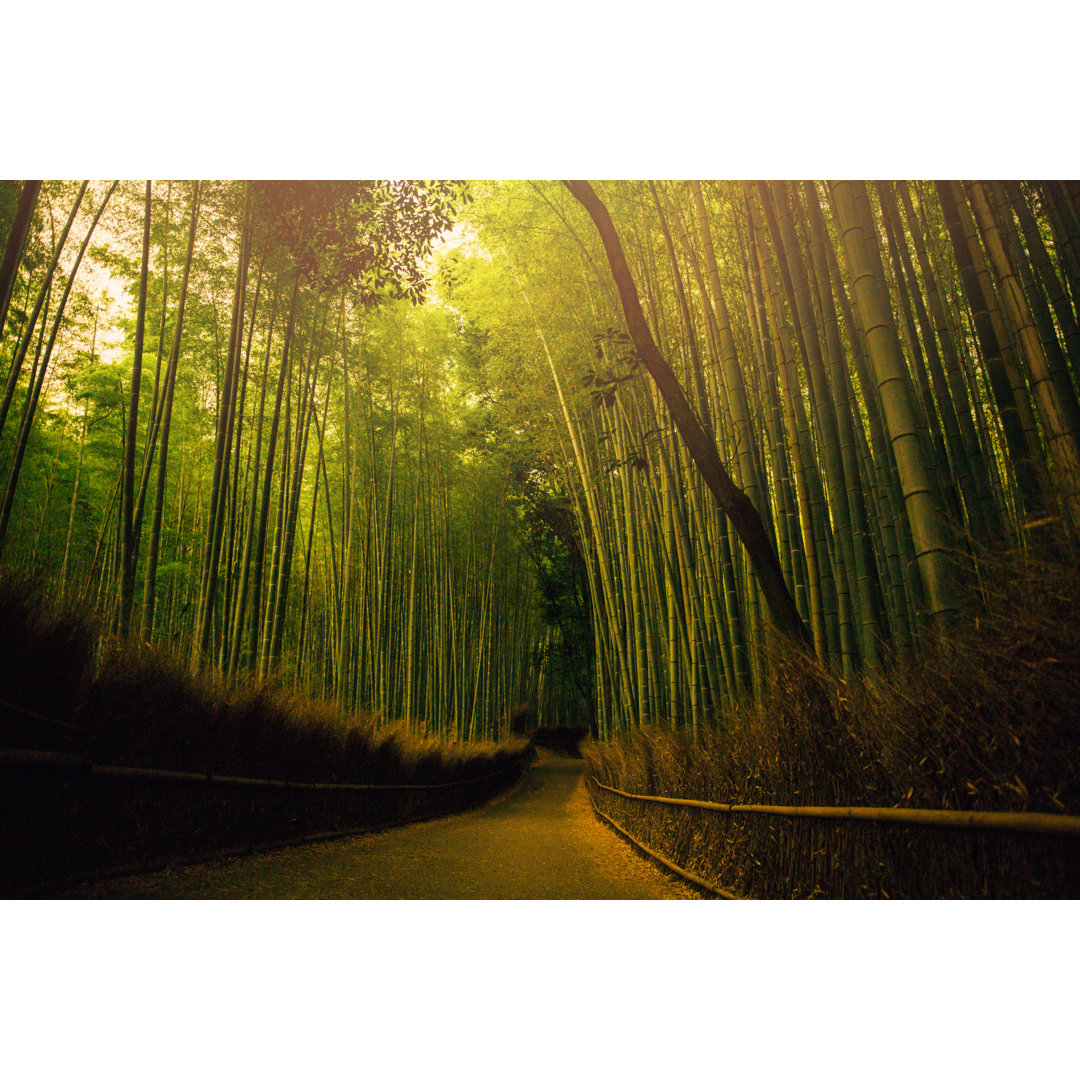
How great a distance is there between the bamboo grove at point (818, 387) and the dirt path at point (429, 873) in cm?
85

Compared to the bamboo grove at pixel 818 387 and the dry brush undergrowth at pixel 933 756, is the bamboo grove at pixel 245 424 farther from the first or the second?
the dry brush undergrowth at pixel 933 756

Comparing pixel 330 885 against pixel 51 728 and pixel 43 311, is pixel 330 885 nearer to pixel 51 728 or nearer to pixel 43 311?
pixel 51 728

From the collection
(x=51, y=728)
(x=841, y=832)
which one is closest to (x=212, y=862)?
(x=51, y=728)

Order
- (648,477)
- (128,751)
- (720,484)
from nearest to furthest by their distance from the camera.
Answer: (128,751)
(720,484)
(648,477)

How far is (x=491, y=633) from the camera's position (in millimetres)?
8047

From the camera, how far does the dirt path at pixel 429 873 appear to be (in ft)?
6.27

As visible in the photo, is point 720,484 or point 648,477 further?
point 648,477

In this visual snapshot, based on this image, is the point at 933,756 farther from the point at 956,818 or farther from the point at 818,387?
the point at 818,387

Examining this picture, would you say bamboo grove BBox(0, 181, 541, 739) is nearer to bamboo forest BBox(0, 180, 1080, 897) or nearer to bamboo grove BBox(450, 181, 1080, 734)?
bamboo forest BBox(0, 180, 1080, 897)

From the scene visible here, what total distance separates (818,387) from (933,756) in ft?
3.82

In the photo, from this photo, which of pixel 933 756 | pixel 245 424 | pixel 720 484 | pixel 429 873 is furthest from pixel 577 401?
pixel 933 756

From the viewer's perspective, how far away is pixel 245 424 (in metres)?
4.47

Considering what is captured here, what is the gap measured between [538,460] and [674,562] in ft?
10.4
